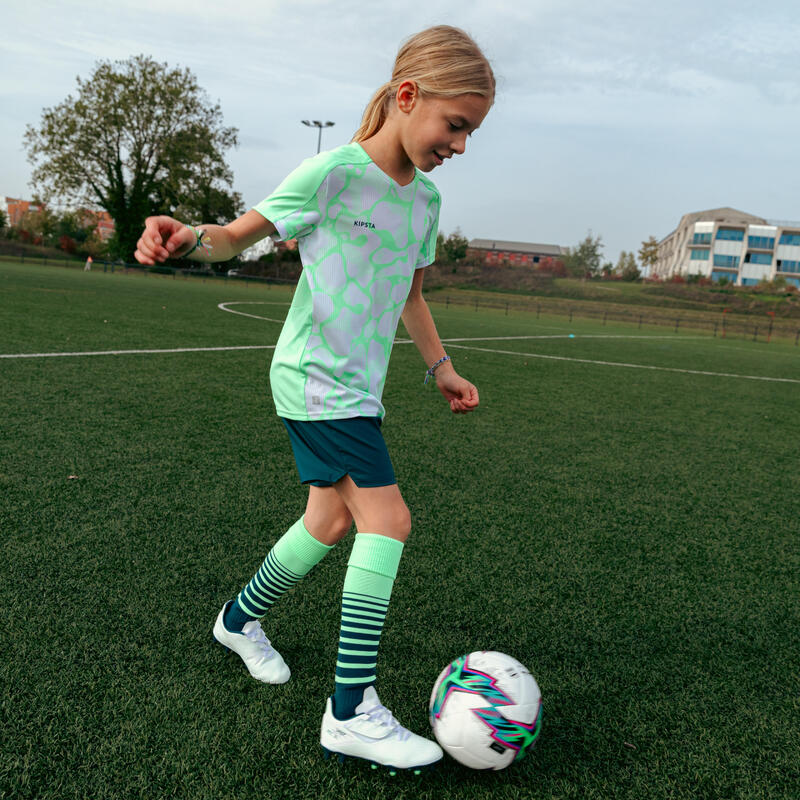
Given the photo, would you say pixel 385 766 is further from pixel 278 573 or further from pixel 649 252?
pixel 649 252

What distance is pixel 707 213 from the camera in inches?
4129

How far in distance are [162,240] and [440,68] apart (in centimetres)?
83

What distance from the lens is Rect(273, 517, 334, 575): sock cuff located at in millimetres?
2035

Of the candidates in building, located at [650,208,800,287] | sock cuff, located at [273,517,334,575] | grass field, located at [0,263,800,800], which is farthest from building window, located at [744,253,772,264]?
sock cuff, located at [273,517,334,575]

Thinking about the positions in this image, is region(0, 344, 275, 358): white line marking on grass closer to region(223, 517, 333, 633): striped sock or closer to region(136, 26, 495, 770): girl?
region(223, 517, 333, 633): striped sock

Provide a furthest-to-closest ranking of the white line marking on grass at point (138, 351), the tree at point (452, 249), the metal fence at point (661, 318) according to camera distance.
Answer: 1. the tree at point (452, 249)
2. the metal fence at point (661, 318)
3. the white line marking on grass at point (138, 351)

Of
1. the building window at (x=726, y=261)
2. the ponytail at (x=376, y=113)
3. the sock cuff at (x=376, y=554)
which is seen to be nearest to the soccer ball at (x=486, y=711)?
the sock cuff at (x=376, y=554)

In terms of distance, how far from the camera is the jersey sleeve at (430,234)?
6.67 ft

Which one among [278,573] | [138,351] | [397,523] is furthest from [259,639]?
[138,351]

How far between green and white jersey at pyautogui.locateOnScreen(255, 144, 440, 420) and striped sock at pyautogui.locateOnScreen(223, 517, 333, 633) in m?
0.41

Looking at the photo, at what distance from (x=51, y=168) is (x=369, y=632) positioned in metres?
48.5

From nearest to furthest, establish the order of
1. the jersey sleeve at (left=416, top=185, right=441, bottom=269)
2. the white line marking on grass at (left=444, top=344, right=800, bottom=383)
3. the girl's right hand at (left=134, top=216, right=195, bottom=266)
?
the girl's right hand at (left=134, top=216, right=195, bottom=266), the jersey sleeve at (left=416, top=185, right=441, bottom=269), the white line marking on grass at (left=444, top=344, right=800, bottom=383)

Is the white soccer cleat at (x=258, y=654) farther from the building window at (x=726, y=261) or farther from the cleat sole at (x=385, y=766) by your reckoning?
the building window at (x=726, y=261)

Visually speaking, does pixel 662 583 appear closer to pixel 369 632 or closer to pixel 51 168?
pixel 369 632
